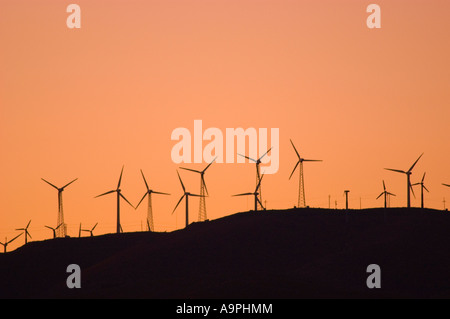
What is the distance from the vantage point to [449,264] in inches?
7638
